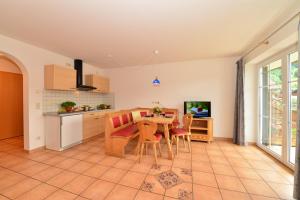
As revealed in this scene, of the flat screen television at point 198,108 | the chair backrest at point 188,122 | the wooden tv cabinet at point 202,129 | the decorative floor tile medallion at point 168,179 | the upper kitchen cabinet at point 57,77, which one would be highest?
the upper kitchen cabinet at point 57,77

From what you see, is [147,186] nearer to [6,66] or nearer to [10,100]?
[10,100]

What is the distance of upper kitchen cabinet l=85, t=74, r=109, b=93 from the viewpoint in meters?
4.74

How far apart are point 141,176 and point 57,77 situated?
3181 mm

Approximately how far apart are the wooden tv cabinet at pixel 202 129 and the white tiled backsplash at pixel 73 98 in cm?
336

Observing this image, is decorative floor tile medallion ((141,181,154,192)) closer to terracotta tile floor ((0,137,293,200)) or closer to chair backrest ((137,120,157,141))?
terracotta tile floor ((0,137,293,200))

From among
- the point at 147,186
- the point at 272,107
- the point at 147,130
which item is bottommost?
the point at 147,186

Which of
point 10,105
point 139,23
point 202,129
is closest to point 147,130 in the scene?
point 139,23

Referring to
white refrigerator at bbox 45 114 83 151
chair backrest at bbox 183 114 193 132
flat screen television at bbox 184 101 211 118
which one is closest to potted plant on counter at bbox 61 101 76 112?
white refrigerator at bbox 45 114 83 151

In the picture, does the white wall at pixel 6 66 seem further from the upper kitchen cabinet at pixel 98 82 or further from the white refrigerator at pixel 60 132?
the white refrigerator at pixel 60 132

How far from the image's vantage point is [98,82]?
497 centimetres

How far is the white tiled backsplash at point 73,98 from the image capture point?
11.9 feet

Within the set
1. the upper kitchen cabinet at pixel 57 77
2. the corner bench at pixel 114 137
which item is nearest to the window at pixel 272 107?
the corner bench at pixel 114 137

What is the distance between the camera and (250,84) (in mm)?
3826

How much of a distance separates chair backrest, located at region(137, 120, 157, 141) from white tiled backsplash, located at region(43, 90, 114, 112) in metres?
2.71
